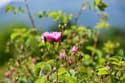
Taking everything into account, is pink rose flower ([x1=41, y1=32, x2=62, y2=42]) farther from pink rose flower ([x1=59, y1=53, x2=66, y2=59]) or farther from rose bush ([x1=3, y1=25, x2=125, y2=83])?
pink rose flower ([x1=59, y1=53, x2=66, y2=59])

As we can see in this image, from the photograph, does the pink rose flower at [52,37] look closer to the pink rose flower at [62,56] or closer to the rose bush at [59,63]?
the rose bush at [59,63]

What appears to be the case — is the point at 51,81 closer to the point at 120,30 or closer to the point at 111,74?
the point at 111,74

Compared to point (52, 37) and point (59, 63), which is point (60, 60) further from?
point (52, 37)

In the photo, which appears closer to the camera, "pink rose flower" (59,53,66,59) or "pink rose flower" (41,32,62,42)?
"pink rose flower" (41,32,62,42)

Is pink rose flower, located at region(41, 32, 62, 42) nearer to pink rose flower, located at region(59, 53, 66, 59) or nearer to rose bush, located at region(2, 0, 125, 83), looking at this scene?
rose bush, located at region(2, 0, 125, 83)

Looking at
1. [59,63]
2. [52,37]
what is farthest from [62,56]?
[52,37]

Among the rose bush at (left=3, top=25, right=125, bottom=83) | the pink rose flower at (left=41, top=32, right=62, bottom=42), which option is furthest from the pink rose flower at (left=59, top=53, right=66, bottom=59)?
the pink rose flower at (left=41, top=32, right=62, bottom=42)

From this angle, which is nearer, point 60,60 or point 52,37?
point 52,37

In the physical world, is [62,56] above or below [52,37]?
below

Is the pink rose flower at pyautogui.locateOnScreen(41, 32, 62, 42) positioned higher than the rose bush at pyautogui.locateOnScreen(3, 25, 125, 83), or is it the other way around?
the pink rose flower at pyautogui.locateOnScreen(41, 32, 62, 42)

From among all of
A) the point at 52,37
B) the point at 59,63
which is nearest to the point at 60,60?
the point at 59,63

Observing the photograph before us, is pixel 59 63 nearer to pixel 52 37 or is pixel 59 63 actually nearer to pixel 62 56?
pixel 62 56

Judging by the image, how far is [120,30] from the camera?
354 inches

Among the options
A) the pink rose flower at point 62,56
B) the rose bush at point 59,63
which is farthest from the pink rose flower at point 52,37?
the pink rose flower at point 62,56
